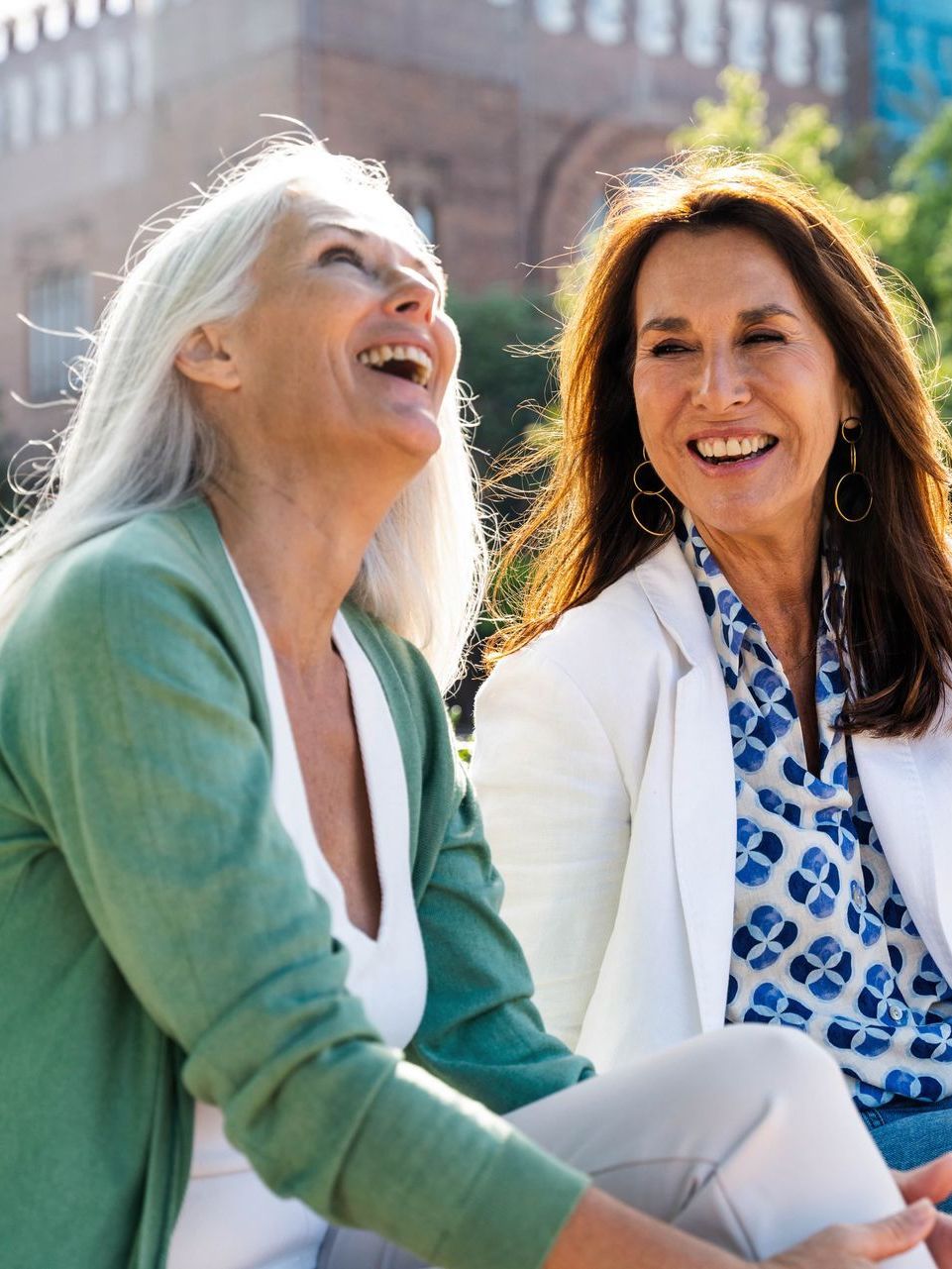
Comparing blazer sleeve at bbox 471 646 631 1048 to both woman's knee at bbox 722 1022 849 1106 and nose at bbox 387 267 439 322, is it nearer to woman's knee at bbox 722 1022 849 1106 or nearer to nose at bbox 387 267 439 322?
nose at bbox 387 267 439 322

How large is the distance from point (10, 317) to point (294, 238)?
37217 mm

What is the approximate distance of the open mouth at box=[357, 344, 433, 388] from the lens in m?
2.36

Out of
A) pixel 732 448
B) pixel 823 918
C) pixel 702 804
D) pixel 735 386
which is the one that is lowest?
pixel 823 918

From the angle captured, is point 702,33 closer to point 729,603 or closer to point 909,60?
point 909,60

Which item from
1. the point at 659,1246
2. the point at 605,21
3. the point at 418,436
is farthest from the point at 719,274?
the point at 605,21

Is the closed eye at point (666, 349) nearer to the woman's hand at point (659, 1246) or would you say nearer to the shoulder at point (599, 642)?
the shoulder at point (599, 642)

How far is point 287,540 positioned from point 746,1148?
34.6 inches

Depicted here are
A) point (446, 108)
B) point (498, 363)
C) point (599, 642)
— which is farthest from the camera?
point (446, 108)

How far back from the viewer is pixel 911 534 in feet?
11.7

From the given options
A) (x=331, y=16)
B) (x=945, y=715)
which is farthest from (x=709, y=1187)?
(x=331, y=16)

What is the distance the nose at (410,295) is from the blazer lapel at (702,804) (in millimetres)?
1030

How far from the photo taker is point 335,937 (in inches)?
83.6

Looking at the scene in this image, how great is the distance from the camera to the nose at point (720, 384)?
3.30m

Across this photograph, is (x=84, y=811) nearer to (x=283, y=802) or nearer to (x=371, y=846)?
(x=283, y=802)
